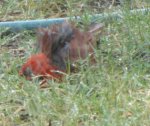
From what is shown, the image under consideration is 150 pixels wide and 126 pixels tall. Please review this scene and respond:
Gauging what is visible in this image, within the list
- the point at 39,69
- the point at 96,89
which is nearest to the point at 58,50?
the point at 39,69

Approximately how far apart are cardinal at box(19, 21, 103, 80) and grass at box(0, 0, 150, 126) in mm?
Result: 81

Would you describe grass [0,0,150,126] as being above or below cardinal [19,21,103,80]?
below

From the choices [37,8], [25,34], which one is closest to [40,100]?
[25,34]

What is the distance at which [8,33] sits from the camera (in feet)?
16.5

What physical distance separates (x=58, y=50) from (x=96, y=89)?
0.47 meters

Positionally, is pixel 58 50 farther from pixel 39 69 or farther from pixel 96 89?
pixel 96 89

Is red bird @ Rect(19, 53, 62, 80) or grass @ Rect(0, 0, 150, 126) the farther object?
red bird @ Rect(19, 53, 62, 80)

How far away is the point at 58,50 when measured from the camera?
14.2 feet

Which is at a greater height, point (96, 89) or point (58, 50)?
point (58, 50)

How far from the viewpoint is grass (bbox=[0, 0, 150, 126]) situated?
12.0 feet

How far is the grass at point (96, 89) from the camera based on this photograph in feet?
12.0

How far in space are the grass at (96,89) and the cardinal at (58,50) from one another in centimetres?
8

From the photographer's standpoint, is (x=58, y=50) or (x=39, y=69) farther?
(x=58, y=50)

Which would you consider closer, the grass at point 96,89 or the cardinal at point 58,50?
the grass at point 96,89
